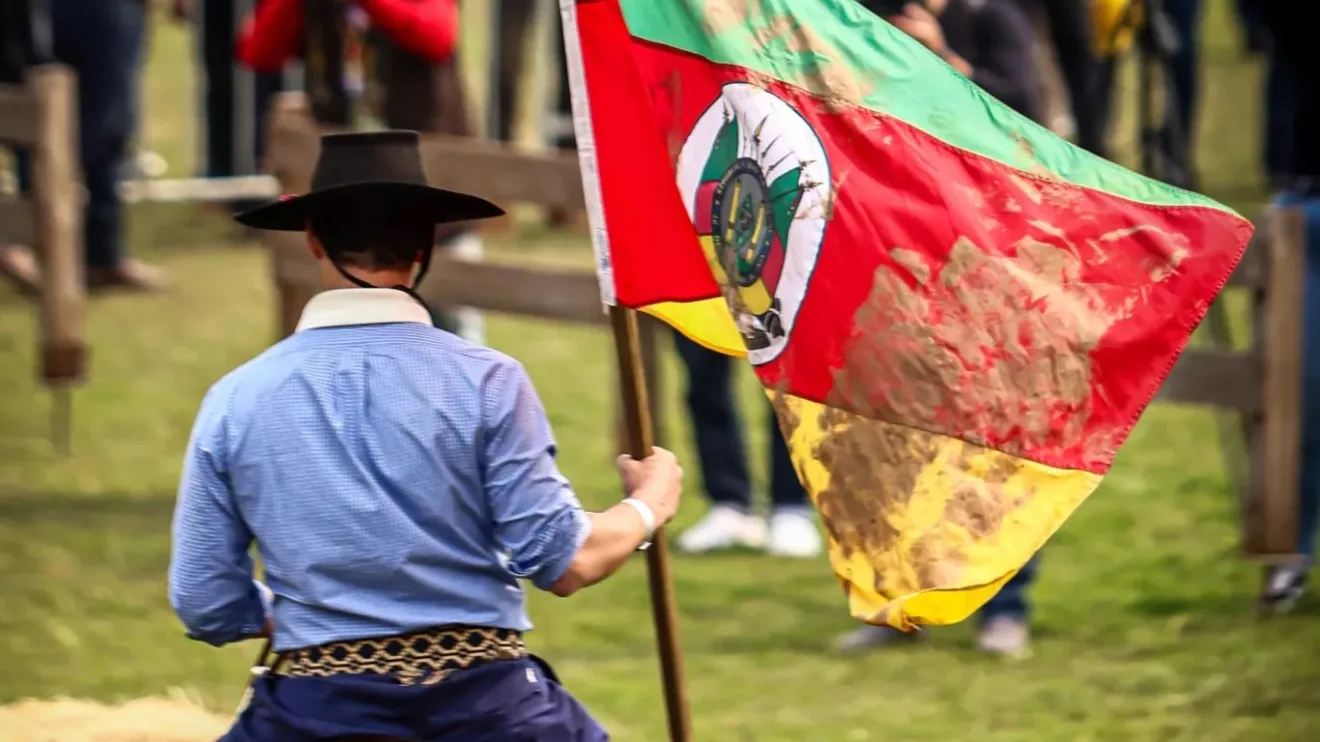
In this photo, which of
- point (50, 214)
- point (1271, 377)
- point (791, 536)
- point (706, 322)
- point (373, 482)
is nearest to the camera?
point (373, 482)

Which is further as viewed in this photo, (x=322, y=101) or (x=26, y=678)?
(x=322, y=101)

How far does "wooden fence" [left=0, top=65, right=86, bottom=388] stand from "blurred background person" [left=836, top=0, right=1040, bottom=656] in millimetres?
3780

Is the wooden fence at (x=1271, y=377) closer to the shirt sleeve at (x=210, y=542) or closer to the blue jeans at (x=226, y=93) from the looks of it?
the shirt sleeve at (x=210, y=542)

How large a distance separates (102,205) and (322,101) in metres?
3.64

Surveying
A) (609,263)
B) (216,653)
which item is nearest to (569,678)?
(216,653)

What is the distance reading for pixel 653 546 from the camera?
13.1 feet

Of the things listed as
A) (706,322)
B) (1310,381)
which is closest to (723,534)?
(1310,381)

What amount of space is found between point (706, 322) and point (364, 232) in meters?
0.82

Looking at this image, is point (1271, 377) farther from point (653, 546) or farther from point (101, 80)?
point (101, 80)

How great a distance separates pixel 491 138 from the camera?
14609 mm

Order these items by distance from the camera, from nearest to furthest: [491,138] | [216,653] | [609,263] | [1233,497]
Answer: [609,263] < [216,653] < [1233,497] < [491,138]

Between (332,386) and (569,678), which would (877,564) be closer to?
(332,386)

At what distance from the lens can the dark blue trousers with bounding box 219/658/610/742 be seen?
3.63m

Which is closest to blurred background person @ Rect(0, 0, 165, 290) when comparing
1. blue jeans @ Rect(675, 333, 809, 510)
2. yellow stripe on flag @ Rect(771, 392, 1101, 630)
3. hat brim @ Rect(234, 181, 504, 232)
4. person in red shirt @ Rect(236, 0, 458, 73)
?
person in red shirt @ Rect(236, 0, 458, 73)
